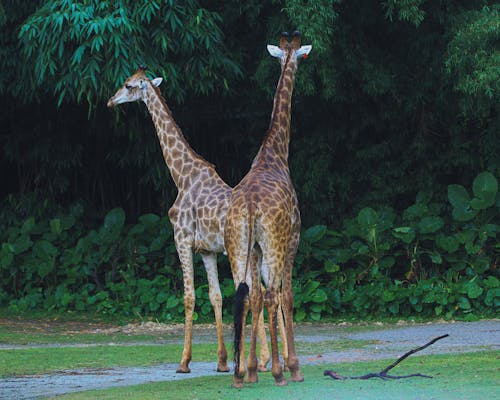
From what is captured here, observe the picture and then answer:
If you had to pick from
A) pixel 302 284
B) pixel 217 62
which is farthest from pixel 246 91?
pixel 302 284

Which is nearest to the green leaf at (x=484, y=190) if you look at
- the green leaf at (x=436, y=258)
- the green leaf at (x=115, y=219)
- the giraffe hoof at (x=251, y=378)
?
the green leaf at (x=436, y=258)

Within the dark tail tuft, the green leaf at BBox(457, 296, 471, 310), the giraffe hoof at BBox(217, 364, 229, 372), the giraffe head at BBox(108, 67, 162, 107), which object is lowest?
the giraffe hoof at BBox(217, 364, 229, 372)

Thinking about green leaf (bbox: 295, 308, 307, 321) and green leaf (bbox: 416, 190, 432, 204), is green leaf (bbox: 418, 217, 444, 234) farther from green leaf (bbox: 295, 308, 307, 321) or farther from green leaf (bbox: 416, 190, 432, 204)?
green leaf (bbox: 295, 308, 307, 321)

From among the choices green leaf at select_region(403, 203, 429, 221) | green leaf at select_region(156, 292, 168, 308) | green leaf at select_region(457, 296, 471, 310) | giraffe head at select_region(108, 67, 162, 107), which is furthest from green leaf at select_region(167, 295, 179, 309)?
giraffe head at select_region(108, 67, 162, 107)

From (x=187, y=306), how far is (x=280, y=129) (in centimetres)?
181

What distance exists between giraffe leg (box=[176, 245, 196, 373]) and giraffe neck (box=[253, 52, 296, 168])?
114 centimetres

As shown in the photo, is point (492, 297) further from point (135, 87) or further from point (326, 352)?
point (135, 87)

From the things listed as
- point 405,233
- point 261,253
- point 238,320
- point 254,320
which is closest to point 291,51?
point 261,253

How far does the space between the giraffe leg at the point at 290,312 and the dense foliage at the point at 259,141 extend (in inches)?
165

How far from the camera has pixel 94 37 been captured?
40.4ft

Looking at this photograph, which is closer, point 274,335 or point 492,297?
point 274,335

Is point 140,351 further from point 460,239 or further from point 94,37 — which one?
point 460,239

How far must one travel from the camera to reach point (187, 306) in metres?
9.50

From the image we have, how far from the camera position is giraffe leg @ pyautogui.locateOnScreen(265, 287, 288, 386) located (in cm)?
790
